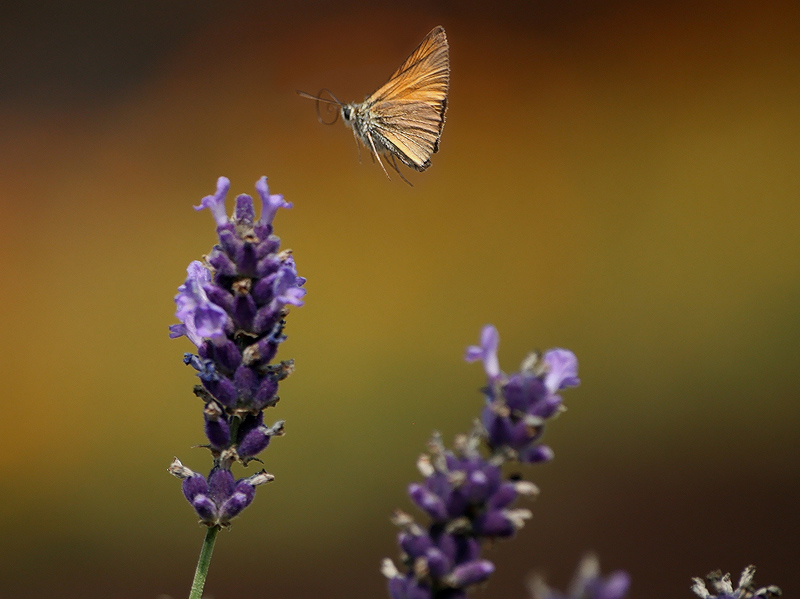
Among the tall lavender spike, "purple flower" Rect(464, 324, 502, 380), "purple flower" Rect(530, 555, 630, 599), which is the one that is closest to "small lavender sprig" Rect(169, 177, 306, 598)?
the tall lavender spike

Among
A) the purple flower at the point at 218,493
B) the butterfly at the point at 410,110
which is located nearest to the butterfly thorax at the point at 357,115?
the butterfly at the point at 410,110

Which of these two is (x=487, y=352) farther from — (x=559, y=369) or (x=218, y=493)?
(x=218, y=493)

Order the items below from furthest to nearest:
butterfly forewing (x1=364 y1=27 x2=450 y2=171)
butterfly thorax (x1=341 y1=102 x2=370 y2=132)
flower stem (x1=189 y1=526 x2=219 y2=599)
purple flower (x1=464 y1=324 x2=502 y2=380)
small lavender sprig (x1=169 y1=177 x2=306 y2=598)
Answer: butterfly thorax (x1=341 y1=102 x2=370 y2=132), butterfly forewing (x1=364 y1=27 x2=450 y2=171), small lavender sprig (x1=169 y1=177 x2=306 y2=598), flower stem (x1=189 y1=526 x2=219 y2=599), purple flower (x1=464 y1=324 x2=502 y2=380)

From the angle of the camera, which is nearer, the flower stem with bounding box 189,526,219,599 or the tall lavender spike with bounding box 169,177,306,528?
the flower stem with bounding box 189,526,219,599

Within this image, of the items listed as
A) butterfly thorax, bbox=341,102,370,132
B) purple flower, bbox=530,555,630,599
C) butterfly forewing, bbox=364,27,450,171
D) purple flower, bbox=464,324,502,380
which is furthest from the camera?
butterfly thorax, bbox=341,102,370,132

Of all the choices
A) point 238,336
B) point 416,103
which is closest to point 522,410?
point 238,336

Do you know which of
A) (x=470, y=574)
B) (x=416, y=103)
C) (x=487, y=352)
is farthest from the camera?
(x=416, y=103)

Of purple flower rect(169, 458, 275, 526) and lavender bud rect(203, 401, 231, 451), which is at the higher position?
lavender bud rect(203, 401, 231, 451)

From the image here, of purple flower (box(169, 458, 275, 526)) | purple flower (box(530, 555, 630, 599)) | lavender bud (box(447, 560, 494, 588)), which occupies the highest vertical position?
purple flower (box(169, 458, 275, 526))

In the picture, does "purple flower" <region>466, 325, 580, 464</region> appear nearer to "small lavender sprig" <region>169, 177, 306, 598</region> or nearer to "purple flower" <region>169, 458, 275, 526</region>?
"small lavender sprig" <region>169, 177, 306, 598</region>
